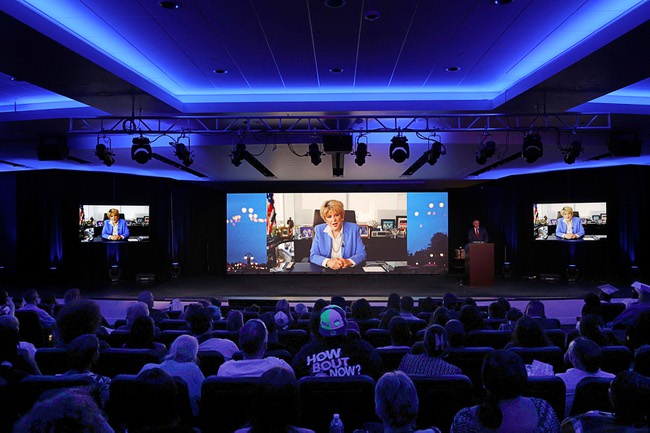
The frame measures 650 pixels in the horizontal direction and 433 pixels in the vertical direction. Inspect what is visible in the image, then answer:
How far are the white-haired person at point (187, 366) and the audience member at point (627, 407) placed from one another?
84.0 inches

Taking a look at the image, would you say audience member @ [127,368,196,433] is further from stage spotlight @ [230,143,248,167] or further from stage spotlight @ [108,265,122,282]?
stage spotlight @ [108,265,122,282]

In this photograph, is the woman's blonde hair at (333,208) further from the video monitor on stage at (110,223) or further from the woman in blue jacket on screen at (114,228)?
the woman in blue jacket on screen at (114,228)

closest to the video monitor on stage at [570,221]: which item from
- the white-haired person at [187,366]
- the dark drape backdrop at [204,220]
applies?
the dark drape backdrop at [204,220]

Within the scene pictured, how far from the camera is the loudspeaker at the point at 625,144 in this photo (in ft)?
26.2

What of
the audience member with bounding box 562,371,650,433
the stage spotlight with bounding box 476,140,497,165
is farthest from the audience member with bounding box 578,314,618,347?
the stage spotlight with bounding box 476,140,497,165

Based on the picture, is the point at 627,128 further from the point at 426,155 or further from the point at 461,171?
the point at 461,171

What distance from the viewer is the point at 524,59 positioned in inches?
243

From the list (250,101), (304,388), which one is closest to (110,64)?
(250,101)

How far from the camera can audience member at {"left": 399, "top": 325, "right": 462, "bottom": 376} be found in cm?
311

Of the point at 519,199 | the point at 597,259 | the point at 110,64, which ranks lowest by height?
the point at 597,259

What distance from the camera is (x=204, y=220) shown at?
16.0 meters

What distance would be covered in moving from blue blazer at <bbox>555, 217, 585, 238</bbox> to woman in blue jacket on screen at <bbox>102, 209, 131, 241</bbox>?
12.8m

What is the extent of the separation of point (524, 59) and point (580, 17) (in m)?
1.33

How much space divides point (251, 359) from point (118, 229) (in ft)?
40.5
